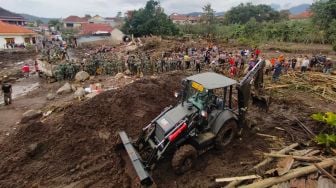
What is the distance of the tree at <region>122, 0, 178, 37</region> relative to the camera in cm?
4384

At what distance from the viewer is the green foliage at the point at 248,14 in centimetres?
6569

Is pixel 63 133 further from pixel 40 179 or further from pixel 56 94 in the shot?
pixel 56 94

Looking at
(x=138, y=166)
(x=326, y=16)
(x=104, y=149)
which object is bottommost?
(x=104, y=149)

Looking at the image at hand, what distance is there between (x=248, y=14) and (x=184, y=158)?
65131mm

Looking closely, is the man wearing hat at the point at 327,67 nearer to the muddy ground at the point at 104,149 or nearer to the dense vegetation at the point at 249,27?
the muddy ground at the point at 104,149

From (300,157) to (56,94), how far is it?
529 inches

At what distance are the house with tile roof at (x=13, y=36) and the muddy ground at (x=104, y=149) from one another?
3246 centimetres

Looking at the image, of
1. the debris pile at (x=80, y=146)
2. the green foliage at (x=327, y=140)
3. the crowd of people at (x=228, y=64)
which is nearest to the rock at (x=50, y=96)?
the debris pile at (x=80, y=146)

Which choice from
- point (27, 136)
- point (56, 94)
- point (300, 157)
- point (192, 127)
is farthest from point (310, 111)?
point (56, 94)

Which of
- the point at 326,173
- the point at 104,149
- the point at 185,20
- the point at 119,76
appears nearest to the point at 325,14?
the point at 119,76

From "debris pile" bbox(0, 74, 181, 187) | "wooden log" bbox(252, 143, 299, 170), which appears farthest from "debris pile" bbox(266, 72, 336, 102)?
"debris pile" bbox(0, 74, 181, 187)

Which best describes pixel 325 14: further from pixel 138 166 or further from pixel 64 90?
pixel 138 166

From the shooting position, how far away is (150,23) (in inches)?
1722

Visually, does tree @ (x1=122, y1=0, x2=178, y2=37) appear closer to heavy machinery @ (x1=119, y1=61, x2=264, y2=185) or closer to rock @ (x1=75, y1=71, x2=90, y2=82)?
rock @ (x1=75, y1=71, x2=90, y2=82)
